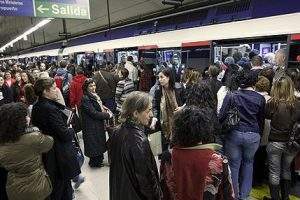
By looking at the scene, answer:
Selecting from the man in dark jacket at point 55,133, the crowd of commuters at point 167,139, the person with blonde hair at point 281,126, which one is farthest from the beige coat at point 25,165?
the person with blonde hair at point 281,126

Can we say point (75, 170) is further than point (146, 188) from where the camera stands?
Yes

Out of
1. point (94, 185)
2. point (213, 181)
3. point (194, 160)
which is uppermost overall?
point (194, 160)

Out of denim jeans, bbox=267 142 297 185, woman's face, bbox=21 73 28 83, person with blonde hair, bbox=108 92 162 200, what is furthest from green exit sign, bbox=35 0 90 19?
person with blonde hair, bbox=108 92 162 200

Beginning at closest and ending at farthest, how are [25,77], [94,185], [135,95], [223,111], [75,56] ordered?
[135,95] → [223,111] → [94,185] → [25,77] → [75,56]

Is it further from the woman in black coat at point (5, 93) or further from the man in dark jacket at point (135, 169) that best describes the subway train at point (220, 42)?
the woman in black coat at point (5, 93)

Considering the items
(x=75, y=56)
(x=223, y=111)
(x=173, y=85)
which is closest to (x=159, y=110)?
(x=173, y=85)

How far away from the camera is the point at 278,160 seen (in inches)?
136

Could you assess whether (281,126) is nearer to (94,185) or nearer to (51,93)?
(51,93)

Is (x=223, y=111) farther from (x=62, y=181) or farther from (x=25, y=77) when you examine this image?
(x=25, y=77)

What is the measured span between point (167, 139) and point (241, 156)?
40.1 inches

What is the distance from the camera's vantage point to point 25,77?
6648mm

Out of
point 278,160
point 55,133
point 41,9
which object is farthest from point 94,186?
point 41,9

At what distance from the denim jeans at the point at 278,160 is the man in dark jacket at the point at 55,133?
212 centimetres

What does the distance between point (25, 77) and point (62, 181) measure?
4157mm
